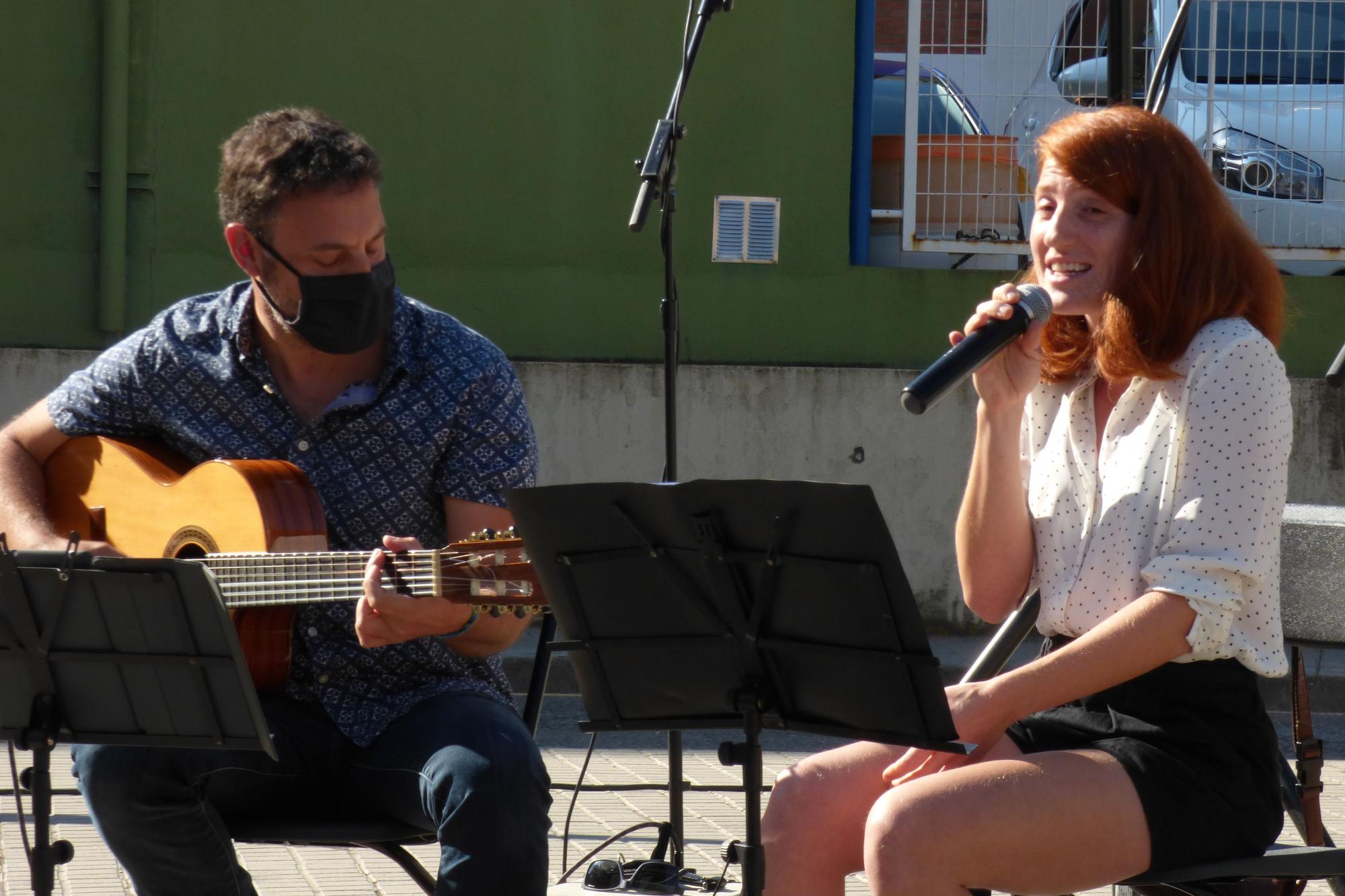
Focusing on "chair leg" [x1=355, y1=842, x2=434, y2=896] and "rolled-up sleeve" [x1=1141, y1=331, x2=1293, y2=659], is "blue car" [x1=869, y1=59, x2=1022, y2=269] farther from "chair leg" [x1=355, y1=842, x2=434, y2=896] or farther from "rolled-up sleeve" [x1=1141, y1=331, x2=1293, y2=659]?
"chair leg" [x1=355, y1=842, x2=434, y2=896]

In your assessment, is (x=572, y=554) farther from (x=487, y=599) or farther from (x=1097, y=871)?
(x=1097, y=871)

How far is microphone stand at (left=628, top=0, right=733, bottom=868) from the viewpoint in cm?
396

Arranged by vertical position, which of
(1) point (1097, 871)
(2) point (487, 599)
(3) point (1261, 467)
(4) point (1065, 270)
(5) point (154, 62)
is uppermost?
(5) point (154, 62)

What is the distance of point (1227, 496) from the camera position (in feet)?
8.34

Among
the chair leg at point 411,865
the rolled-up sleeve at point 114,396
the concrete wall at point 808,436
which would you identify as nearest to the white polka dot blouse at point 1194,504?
the chair leg at point 411,865

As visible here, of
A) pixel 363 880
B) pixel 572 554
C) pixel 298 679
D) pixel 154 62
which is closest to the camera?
pixel 572 554

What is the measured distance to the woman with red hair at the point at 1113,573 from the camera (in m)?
2.46

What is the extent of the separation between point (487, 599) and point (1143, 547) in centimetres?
103

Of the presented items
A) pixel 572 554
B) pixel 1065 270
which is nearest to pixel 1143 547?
pixel 1065 270

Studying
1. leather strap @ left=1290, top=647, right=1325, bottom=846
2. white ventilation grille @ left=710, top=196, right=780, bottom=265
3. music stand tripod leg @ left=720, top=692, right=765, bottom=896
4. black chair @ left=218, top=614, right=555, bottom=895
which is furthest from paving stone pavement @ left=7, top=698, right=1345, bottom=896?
white ventilation grille @ left=710, top=196, right=780, bottom=265

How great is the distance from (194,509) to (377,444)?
0.36 m

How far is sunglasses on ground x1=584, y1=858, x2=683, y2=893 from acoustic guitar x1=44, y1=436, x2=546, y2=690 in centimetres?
103

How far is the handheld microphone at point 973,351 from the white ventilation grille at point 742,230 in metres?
5.63

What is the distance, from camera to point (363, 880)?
169 inches
